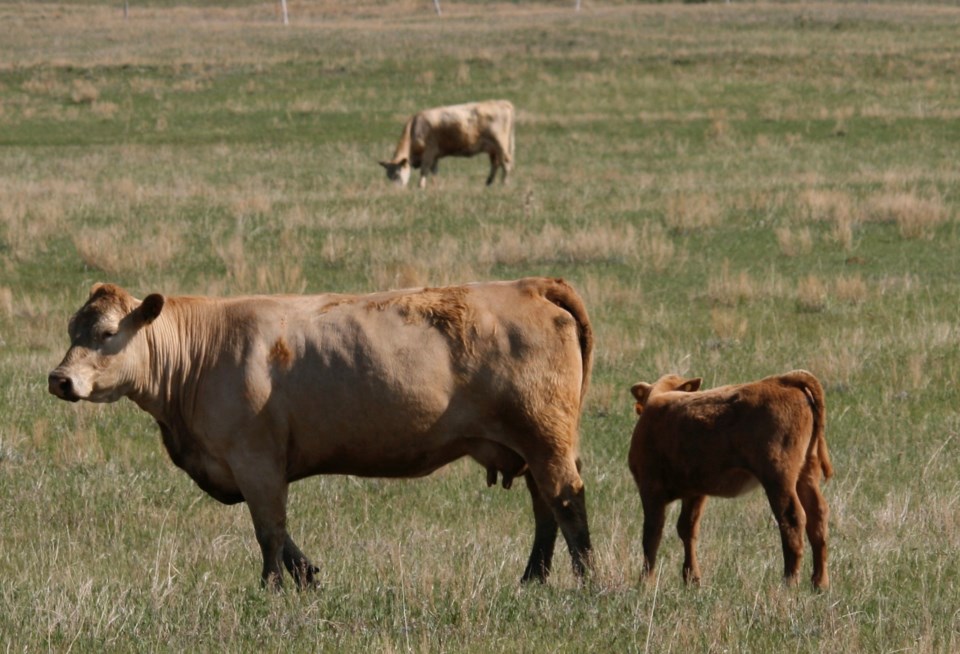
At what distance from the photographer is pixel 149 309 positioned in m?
6.78

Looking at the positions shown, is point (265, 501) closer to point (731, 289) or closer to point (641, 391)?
point (641, 391)

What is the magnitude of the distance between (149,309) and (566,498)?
2025 mm

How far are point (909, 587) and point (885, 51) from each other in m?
44.0

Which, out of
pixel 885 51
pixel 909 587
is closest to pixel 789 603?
pixel 909 587

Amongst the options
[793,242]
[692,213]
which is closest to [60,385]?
[793,242]

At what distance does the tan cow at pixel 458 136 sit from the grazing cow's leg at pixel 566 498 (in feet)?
69.1

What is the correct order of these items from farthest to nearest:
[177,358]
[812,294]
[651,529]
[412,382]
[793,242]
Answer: [793,242] → [812,294] → [177,358] → [651,529] → [412,382]

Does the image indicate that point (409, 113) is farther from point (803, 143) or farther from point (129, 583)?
point (129, 583)

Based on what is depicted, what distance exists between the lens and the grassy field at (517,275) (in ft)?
18.4

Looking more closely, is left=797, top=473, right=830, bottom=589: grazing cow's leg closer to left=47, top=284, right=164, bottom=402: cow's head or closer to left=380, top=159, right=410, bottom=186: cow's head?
left=47, top=284, right=164, bottom=402: cow's head

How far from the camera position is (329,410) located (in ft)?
21.4

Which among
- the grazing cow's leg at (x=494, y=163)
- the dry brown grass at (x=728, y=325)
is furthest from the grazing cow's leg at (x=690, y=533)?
the grazing cow's leg at (x=494, y=163)

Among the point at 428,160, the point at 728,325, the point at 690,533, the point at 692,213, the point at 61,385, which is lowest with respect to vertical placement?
the point at 428,160

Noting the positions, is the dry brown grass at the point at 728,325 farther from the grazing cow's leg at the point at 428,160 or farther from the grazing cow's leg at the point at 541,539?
the grazing cow's leg at the point at 428,160
